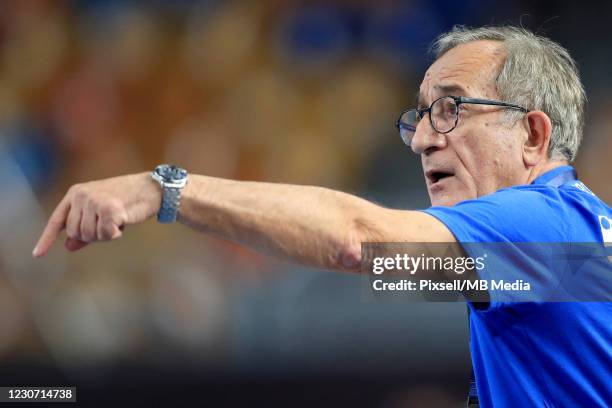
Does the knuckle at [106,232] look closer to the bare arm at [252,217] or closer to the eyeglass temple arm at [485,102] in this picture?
the bare arm at [252,217]

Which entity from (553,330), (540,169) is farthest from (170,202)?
(540,169)

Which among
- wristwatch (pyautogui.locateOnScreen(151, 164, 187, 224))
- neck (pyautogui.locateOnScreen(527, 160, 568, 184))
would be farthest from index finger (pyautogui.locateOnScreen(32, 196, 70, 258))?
neck (pyautogui.locateOnScreen(527, 160, 568, 184))

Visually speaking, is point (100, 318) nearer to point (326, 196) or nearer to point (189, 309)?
point (189, 309)

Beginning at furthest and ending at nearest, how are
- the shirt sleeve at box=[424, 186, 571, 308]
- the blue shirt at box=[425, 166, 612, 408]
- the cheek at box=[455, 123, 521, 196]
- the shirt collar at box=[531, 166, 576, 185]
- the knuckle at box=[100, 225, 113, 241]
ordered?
1. the cheek at box=[455, 123, 521, 196]
2. the shirt collar at box=[531, 166, 576, 185]
3. the blue shirt at box=[425, 166, 612, 408]
4. the shirt sleeve at box=[424, 186, 571, 308]
5. the knuckle at box=[100, 225, 113, 241]

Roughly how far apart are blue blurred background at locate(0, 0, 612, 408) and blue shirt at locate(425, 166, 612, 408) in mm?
2483

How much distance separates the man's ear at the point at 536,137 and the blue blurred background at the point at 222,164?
2312mm

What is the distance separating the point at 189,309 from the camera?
15.3 ft

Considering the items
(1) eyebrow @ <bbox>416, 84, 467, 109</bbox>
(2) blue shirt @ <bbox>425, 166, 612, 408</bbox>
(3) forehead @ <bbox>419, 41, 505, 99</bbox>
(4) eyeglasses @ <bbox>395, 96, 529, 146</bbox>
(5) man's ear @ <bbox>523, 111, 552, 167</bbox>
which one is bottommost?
(2) blue shirt @ <bbox>425, 166, 612, 408</bbox>

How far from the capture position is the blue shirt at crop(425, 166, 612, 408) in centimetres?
175

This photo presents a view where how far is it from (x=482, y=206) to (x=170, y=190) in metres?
0.65

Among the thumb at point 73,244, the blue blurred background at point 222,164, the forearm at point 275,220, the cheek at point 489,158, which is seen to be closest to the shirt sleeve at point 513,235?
the forearm at point 275,220

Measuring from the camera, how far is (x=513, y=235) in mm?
1668

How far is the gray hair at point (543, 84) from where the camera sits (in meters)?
2.34

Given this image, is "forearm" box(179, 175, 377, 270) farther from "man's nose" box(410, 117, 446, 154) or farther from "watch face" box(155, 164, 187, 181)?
"man's nose" box(410, 117, 446, 154)
